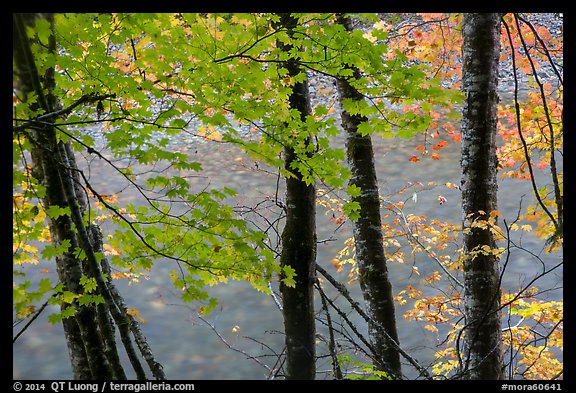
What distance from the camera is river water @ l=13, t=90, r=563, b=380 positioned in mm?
7828

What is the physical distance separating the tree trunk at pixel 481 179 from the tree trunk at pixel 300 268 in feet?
3.30

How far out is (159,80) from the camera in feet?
9.18

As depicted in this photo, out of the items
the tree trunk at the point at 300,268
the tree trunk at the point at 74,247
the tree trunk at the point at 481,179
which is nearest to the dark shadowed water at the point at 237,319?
the tree trunk at the point at 300,268

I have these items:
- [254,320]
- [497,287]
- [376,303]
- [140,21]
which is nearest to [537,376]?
[376,303]

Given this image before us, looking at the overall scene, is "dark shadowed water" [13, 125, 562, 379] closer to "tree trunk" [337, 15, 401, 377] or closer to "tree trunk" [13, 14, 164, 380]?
"tree trunk" [337, 15, 401, 377]

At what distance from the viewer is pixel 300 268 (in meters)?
3.13

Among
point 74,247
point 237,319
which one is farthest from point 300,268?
point 237,319

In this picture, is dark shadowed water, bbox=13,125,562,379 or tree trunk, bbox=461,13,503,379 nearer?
tree trunk, bbox=461,13,503,379

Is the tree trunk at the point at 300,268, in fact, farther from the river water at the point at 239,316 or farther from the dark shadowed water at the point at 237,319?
the dark shadowed water at the point at 237,319

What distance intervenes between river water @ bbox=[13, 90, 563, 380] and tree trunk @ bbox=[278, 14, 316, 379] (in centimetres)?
301

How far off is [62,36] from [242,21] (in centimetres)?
106

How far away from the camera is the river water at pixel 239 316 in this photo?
783 cm

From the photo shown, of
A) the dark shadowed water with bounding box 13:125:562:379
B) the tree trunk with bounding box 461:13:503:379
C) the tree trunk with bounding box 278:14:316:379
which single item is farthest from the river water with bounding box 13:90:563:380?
the tree trunk with bounding box 461:13:503:379
